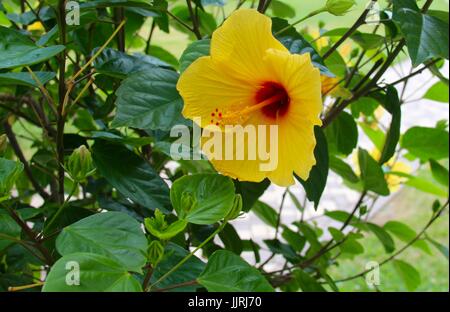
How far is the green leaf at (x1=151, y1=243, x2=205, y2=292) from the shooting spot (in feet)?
1.99

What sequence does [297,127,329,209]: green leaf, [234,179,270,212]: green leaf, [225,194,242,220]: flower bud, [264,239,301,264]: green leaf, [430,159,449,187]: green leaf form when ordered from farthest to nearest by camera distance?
[430,159,449,187]: green leaf, [264,239,301,264]: green leaf, [234,179,270,212]: green leaf, [297,127,329,209]: green leaf, [225,194,242,220]: flower bud

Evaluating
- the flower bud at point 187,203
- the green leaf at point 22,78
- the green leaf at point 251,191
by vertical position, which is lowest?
the green leaf at point 251,191

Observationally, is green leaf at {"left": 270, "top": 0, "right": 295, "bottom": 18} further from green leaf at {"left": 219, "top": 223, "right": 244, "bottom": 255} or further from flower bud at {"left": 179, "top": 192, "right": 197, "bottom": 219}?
flower bud at {"left": 179, "top": 192, "right": 197, "bottom": 219}

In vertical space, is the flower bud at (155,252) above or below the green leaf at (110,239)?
below

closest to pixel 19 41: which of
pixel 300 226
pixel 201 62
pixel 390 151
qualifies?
pixel 201 62

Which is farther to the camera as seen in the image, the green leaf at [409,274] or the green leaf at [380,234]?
the green leaf at [409,274]

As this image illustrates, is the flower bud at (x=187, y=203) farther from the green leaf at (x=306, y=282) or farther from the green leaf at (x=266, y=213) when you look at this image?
the green leaf at (x=266, y=213)

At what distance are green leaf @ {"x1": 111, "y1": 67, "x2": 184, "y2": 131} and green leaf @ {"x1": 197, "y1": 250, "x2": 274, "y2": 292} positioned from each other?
0.52 feet

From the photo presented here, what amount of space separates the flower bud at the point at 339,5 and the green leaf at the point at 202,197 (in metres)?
0.21

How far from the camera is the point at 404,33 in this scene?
64 centimetres

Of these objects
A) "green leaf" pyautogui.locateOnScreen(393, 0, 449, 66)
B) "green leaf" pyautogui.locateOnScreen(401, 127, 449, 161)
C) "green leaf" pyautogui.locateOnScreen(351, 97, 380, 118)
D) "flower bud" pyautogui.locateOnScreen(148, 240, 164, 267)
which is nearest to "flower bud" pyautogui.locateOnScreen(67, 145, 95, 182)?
"flower bud" pyautogui.locateOnScreen(148, 240, 164, 267)

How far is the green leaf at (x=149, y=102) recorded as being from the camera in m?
0.63

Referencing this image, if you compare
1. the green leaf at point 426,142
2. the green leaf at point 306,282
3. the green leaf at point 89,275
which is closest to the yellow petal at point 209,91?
the green leaf at point 89,275
